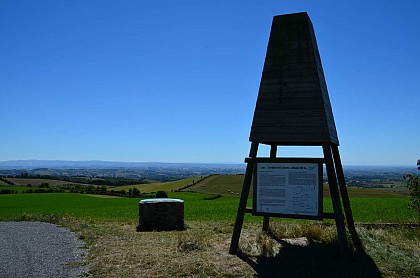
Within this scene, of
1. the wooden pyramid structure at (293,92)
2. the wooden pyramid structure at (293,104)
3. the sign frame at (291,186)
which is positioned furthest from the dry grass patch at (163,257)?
the wooden pyramid structure at (293,92)

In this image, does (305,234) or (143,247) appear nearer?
(143,247)

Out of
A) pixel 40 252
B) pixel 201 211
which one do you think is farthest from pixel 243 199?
pixel 201 211

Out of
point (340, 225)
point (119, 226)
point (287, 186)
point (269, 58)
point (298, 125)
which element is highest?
point (269, 58)

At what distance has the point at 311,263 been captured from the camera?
313 inches

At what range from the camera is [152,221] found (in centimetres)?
1399

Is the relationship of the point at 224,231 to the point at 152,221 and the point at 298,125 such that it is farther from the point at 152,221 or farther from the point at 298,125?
the point at 298,125

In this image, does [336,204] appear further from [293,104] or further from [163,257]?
[163,257]

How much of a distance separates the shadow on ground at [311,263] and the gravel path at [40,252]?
362 centimetres

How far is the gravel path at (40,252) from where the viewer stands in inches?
302

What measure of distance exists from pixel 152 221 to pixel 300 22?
8.48 m

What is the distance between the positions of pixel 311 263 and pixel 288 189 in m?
1.87

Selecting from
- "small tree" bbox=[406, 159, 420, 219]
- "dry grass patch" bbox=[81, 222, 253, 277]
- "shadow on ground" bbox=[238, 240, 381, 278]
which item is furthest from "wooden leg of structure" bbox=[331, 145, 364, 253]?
"small tree" bbox=[406, 159, 420, 219]

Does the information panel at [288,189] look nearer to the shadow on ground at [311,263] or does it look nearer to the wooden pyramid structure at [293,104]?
the wooden pyramid structure at [293,104]

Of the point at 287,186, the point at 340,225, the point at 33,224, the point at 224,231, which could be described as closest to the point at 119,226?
the point at 33,224
